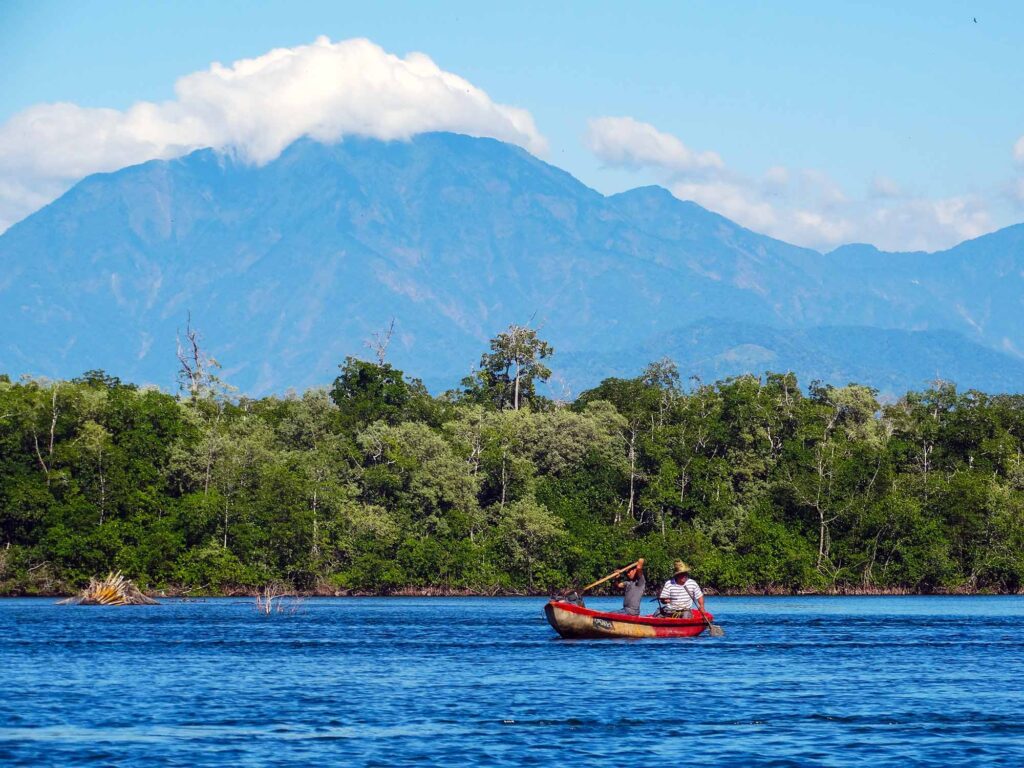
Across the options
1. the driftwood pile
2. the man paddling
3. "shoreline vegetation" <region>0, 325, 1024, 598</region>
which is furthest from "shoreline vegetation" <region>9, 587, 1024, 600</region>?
the man paddling

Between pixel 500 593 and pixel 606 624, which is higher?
pixel 500 593

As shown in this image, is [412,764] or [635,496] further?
[635,496]

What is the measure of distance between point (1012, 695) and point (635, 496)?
235 ft

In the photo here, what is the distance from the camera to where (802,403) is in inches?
4715

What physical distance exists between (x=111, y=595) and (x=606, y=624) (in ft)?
127

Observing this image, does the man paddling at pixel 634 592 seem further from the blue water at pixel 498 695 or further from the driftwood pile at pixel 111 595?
the driftwood pile at pixel 111 595

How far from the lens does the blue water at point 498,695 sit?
106ft

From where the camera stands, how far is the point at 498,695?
41.7m

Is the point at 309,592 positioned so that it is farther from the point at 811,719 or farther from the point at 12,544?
the point at 811,719

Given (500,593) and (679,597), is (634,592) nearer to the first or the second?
(679,597)

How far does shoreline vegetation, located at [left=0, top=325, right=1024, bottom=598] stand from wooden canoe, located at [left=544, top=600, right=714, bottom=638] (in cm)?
4351

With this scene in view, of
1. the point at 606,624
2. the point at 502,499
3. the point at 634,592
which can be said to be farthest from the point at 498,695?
the point at 502,499

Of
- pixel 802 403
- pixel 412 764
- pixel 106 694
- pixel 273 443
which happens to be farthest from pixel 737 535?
pixel 412 764

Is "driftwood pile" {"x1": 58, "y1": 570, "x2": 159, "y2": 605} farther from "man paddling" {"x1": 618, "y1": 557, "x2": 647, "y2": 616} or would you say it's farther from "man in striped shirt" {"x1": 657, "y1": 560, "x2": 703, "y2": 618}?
"man in striped shirt" {"x1": 657, "y1": 560, "x2": 703, "y2": 618}
